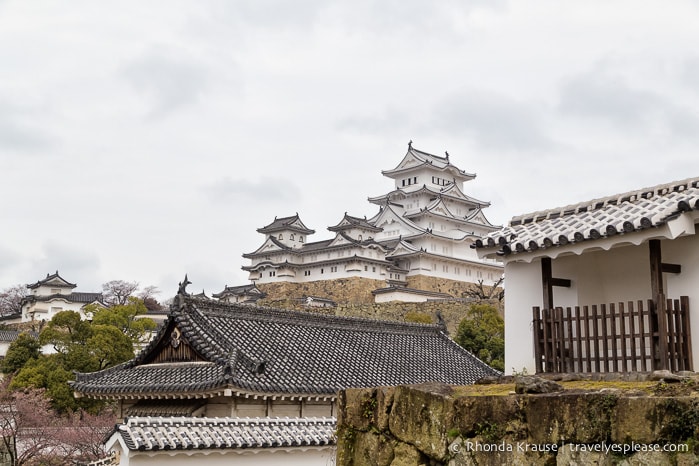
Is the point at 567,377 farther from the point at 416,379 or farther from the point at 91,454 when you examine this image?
the point at 91,454

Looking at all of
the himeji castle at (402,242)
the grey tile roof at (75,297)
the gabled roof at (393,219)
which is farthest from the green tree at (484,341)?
the grey tile roof at (75,297)

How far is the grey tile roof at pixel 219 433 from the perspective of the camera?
36.3 ft

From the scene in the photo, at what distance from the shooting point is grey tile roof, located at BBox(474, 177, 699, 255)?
19.6ft

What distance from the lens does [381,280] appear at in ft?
200

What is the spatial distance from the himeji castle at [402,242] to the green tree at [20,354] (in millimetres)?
28123

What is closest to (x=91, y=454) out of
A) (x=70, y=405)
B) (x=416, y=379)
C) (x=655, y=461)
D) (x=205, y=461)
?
(x=70, y=405)

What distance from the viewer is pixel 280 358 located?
58.1 ft

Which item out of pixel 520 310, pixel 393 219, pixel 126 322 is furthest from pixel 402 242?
pixel 520 310

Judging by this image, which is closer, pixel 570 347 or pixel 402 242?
pixel 570 347

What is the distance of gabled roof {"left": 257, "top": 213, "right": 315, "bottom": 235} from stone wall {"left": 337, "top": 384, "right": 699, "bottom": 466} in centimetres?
6088

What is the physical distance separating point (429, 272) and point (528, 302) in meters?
54.7

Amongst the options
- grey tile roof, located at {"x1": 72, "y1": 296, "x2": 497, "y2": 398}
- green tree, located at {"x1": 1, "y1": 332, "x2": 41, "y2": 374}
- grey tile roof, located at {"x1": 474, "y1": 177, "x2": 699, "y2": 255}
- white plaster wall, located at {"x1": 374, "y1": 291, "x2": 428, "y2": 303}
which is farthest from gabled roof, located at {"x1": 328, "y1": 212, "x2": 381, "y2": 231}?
grey tile roof, located at {"x1": 474, "y1": 177, "x2": 699, "y2": 255}

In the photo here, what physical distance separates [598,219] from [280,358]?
12007 mm

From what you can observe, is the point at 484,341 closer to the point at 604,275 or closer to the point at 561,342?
the point at 604,275
